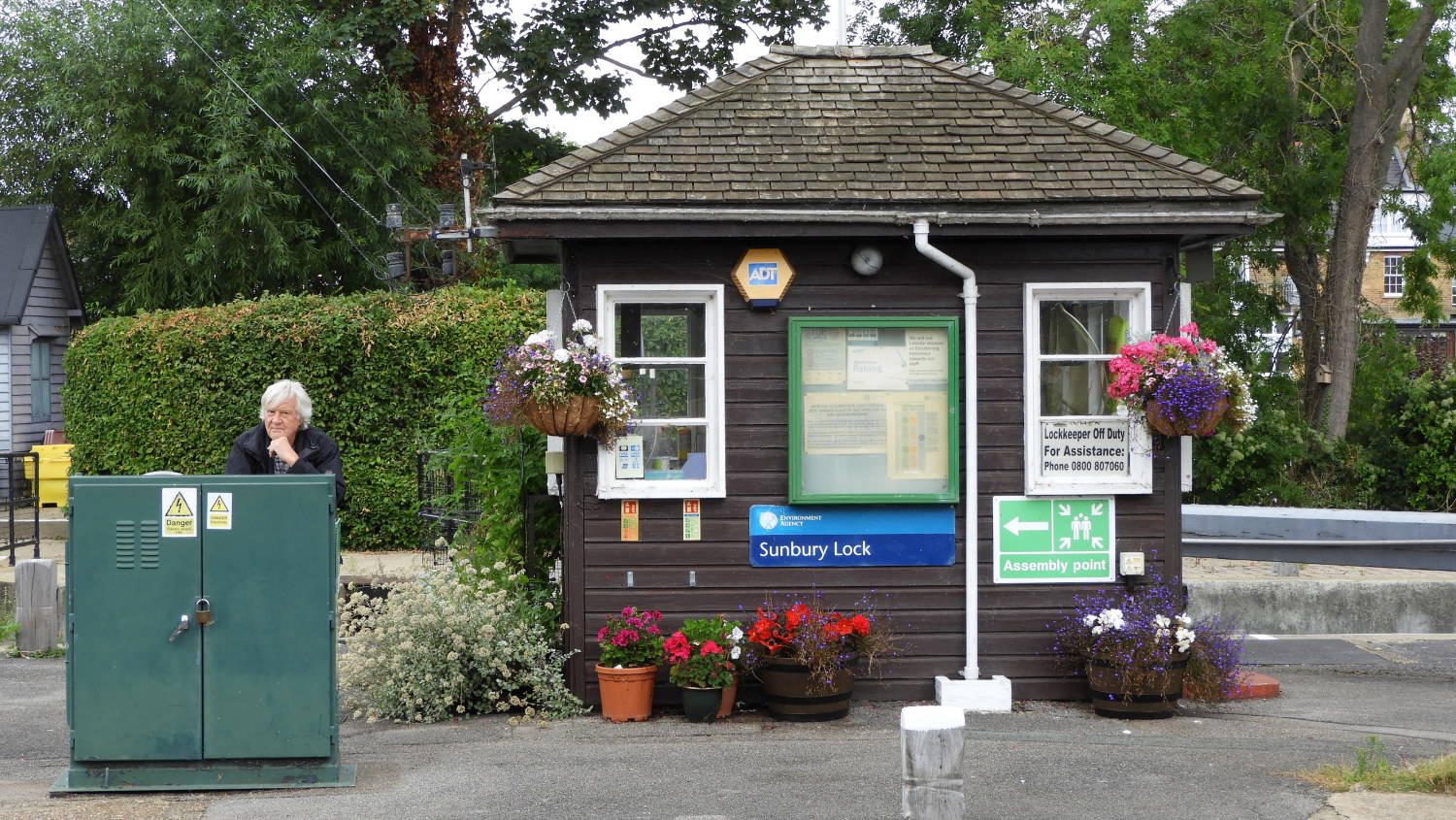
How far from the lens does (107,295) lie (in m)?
25.2

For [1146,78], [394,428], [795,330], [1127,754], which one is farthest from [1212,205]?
[1146,78]

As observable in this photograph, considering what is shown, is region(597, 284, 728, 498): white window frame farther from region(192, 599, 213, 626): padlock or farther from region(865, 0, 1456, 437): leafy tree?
region(865, 0, 1456, 437): leafy tree

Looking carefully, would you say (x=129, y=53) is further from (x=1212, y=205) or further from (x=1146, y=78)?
(x=1212, y=205)

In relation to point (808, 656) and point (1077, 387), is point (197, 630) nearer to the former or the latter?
point (808, 656)

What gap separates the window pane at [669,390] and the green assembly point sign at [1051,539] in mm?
1986

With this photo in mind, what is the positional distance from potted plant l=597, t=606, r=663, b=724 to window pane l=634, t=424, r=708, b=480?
888 mm

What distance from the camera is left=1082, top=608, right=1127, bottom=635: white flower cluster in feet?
26.5

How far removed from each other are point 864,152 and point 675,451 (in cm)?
226

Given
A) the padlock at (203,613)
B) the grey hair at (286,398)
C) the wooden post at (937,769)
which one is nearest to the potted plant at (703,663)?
the grey hair at (286,398)

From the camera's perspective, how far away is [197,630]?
633 centimetres

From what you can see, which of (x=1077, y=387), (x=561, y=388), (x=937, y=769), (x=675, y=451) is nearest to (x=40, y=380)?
(x=675, y=451)

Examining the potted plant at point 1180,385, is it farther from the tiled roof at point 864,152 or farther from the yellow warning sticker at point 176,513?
the yellow warning sticker at point 176,513

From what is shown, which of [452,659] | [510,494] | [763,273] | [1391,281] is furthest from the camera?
[1391,281]

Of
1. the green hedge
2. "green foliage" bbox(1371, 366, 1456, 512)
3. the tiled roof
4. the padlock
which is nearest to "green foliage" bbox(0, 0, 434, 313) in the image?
the green hedge
